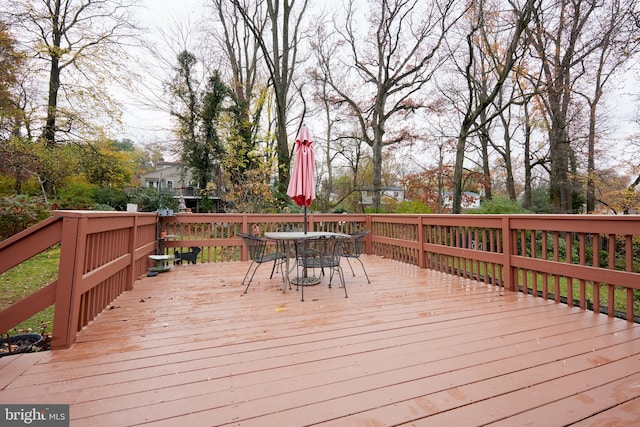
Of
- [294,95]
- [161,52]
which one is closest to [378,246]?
[294,95]

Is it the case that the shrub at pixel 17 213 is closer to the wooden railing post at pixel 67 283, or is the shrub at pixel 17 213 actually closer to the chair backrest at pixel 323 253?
the wooden railing post at pixel 67 283

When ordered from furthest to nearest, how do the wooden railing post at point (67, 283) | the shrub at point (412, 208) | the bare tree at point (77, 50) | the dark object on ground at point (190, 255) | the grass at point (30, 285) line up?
the shrub at point (412, 208)
the bare tree at point (77, 50)
the dark object on ground at point (190, 255)
the grass at point (30, 285)
the wooden railing post at point (67, 283)

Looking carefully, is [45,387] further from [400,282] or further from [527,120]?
[527,120]

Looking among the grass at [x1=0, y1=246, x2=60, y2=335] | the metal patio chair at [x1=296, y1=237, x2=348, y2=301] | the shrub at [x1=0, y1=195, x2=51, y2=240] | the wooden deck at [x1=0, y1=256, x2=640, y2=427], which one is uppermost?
the shrub at [x1=0, y1=195, x2=51, y2=240]

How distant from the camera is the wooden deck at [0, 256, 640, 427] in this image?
1.40 metres

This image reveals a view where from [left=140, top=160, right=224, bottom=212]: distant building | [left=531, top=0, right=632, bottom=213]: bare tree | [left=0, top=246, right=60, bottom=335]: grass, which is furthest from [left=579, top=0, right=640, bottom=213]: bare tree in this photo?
[left=0, top=246, right=60, bottom=335]: grass

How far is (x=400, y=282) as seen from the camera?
410cm

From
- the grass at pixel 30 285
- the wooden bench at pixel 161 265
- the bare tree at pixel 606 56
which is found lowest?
the grass at pixel 30 285

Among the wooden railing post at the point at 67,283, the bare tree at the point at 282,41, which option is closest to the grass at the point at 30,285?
the wooden railing post at the point at 67,283

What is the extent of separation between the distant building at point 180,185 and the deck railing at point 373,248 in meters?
4.71

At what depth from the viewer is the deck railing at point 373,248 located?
2.05 m

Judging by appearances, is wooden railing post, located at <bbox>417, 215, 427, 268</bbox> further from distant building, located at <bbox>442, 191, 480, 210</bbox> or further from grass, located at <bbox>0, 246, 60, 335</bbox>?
distant building, located at <bbox>442, 191, 480, 210</bbox>

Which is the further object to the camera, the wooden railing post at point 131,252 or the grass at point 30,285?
the wooden railing post at point 131,252

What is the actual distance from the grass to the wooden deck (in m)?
1.24
